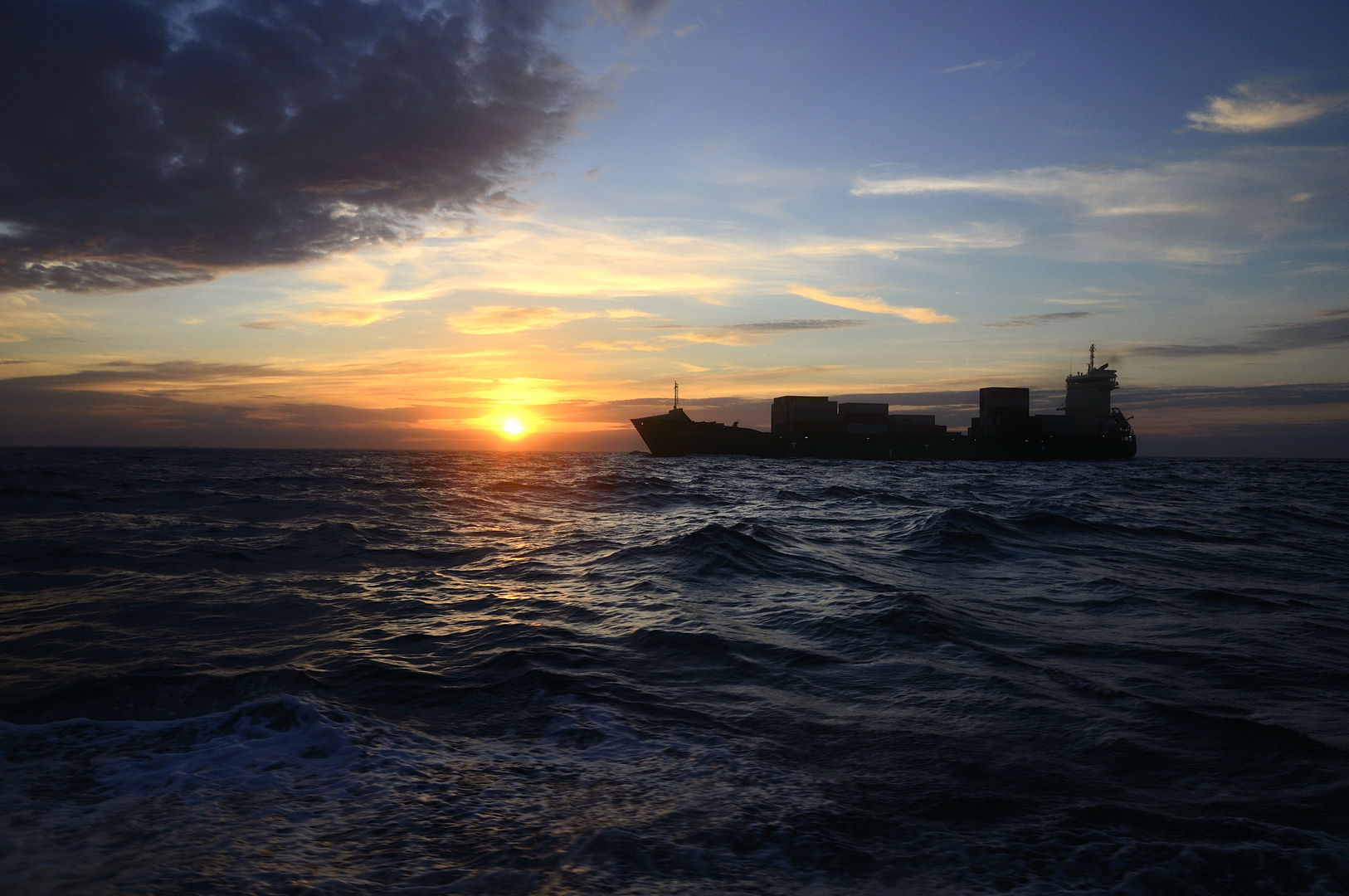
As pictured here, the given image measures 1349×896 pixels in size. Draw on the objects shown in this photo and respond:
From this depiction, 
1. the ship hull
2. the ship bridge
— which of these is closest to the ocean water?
the ship hull

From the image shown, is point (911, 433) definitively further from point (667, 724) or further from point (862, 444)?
point (667, 724)

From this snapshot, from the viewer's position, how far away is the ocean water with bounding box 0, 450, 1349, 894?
11.2ft

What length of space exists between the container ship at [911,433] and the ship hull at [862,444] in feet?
0.31

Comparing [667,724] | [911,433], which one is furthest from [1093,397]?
[667,724]

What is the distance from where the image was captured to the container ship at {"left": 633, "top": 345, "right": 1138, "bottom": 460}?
77.5 meters

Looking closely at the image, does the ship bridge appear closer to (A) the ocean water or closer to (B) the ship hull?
(B) the ship hull

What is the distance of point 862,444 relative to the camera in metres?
76.8

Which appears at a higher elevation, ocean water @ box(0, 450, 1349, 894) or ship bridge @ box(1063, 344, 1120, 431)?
ship bridge @ box(1063, 344, 1120, 431)

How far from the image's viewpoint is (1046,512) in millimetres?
20078

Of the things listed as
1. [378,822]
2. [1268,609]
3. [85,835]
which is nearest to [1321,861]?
[378,822]

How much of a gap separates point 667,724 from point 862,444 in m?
74.6

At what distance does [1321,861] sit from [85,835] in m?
6.32

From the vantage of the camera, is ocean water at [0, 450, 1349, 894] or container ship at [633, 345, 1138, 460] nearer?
ocean water at [0, 450, 1349, 894]

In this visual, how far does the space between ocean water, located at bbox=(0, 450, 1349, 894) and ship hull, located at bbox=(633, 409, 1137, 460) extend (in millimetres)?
64440
